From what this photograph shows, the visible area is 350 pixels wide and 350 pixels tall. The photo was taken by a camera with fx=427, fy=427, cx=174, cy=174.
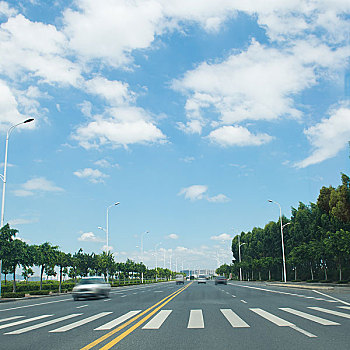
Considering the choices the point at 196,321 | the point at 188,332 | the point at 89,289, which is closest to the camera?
the point at 188,332

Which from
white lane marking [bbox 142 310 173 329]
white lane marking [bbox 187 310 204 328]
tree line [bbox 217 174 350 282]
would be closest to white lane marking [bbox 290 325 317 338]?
white lane marking [bbox 187 310 204 328]

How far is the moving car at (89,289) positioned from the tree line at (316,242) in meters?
28.7

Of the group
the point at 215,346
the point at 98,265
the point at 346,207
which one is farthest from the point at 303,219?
the point at 215,346

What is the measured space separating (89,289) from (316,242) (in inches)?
1525

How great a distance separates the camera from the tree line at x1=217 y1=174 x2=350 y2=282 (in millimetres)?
48156

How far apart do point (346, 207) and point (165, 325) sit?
4100cm

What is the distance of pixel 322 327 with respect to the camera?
35.1ft

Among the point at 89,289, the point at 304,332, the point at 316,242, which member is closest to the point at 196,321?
the point at 304,332

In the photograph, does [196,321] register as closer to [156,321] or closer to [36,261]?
[156,321]

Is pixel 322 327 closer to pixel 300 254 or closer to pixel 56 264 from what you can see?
pixel 56 264

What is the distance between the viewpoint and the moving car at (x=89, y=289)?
2581cm

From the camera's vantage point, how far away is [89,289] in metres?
25.9

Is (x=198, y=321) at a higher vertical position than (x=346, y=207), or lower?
lower

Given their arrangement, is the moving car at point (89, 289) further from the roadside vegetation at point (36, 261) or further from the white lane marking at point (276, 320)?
the white lane marking at point (276, 320)
